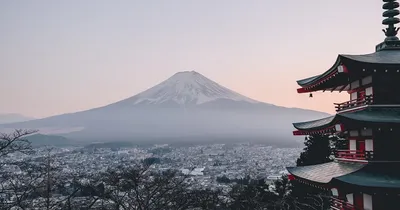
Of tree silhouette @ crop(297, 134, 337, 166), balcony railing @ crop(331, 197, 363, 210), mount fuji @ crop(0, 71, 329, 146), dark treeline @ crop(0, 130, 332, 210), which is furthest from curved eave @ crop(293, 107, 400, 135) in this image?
mount fuji @ crop(0, 71, 329, 146)

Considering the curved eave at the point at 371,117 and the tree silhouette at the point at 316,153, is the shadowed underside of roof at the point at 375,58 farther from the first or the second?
the tree silhouette at the point at 316,153

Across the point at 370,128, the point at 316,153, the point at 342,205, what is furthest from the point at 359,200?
the point at 316,153

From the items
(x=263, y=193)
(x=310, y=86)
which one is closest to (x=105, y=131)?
(x=263, y=193)

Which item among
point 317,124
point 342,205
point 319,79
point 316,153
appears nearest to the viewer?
point 342,205

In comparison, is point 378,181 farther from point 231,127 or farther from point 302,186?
point 231,127

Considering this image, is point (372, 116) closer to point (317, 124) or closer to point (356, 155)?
point (356, 155)

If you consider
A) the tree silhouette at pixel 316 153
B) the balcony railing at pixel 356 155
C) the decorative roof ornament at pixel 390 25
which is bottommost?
the tree silhouette at pixel 316 153

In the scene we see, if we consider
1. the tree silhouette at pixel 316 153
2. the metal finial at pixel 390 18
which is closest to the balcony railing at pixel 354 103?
the metal finial at pixel 390 18
